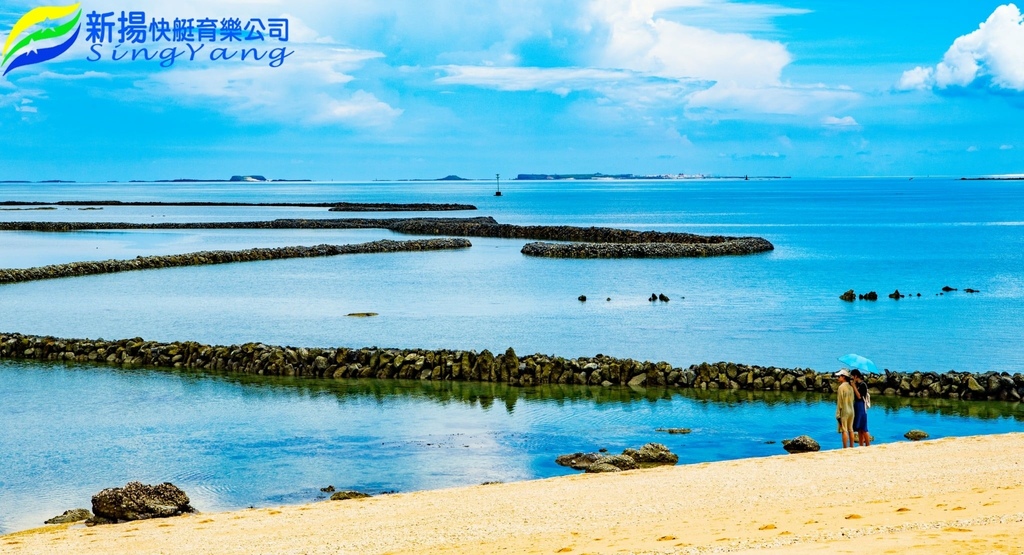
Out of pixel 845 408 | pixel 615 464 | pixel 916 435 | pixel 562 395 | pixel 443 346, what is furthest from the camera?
pixel 443 346

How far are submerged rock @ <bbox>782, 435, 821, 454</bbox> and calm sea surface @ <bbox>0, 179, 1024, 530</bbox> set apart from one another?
1.91ft

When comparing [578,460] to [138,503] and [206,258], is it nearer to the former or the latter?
[138,503]

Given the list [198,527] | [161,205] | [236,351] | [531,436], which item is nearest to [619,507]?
[198,527]

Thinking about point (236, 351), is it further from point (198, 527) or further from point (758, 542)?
point (758, 542)

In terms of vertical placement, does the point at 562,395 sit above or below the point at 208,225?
below

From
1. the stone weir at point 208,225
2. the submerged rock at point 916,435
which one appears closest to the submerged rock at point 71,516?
the submerged rock at point 916,435

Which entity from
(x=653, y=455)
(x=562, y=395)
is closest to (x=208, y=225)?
(x=562, y=395)

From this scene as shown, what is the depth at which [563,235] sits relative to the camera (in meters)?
87.1

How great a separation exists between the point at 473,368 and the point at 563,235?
A: 61475mm

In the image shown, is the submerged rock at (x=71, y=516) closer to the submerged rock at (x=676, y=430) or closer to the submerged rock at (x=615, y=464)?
the submerged rock at (x=615, y=464)

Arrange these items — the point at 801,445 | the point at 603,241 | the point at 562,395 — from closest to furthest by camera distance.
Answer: the point at 801,445 → the point at 562,395 → the point at 603,241

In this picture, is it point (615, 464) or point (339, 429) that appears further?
point (339, 429)

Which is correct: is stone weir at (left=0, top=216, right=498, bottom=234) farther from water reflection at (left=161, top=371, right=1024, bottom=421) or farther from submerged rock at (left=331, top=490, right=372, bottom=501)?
submerged rock at (left=331, top=490, right=372, bottom=501)

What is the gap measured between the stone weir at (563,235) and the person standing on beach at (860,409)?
49.2 m
